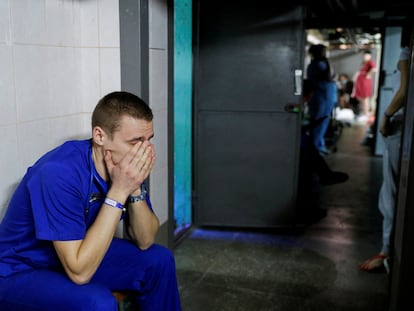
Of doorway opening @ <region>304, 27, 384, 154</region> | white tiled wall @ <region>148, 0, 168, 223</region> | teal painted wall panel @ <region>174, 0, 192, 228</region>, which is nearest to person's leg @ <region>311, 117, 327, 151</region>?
doorway opening @ <region>304, 27, 384, 154</region>

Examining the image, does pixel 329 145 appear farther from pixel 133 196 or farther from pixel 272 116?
pixel 133 196

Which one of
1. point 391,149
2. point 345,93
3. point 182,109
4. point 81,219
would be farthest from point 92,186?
point 345,93

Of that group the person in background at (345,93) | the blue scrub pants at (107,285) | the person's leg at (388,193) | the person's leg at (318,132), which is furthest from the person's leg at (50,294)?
the person in background at (345,93)

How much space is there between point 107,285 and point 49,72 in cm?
100

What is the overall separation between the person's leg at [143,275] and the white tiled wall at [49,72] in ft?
1.73

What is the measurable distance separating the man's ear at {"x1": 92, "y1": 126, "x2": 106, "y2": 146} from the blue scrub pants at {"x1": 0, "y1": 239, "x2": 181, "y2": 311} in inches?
20.3

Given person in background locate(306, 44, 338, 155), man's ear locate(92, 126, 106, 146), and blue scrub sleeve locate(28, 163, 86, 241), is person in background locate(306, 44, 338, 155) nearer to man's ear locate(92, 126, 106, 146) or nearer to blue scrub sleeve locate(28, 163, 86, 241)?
man's ear locate(92, 126, 106, 146)

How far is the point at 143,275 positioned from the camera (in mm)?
1944

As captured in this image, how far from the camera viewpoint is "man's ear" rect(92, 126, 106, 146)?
175cm

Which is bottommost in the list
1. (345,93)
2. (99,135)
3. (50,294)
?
(50,294)

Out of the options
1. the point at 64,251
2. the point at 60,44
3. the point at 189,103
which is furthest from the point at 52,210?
the point at 189,103

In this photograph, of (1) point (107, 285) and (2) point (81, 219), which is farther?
(1) point (107, 285)

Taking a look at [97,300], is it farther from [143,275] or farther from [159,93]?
[159,93]

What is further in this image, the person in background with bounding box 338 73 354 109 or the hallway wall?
the person in background with bounding box 338 73 354 109
